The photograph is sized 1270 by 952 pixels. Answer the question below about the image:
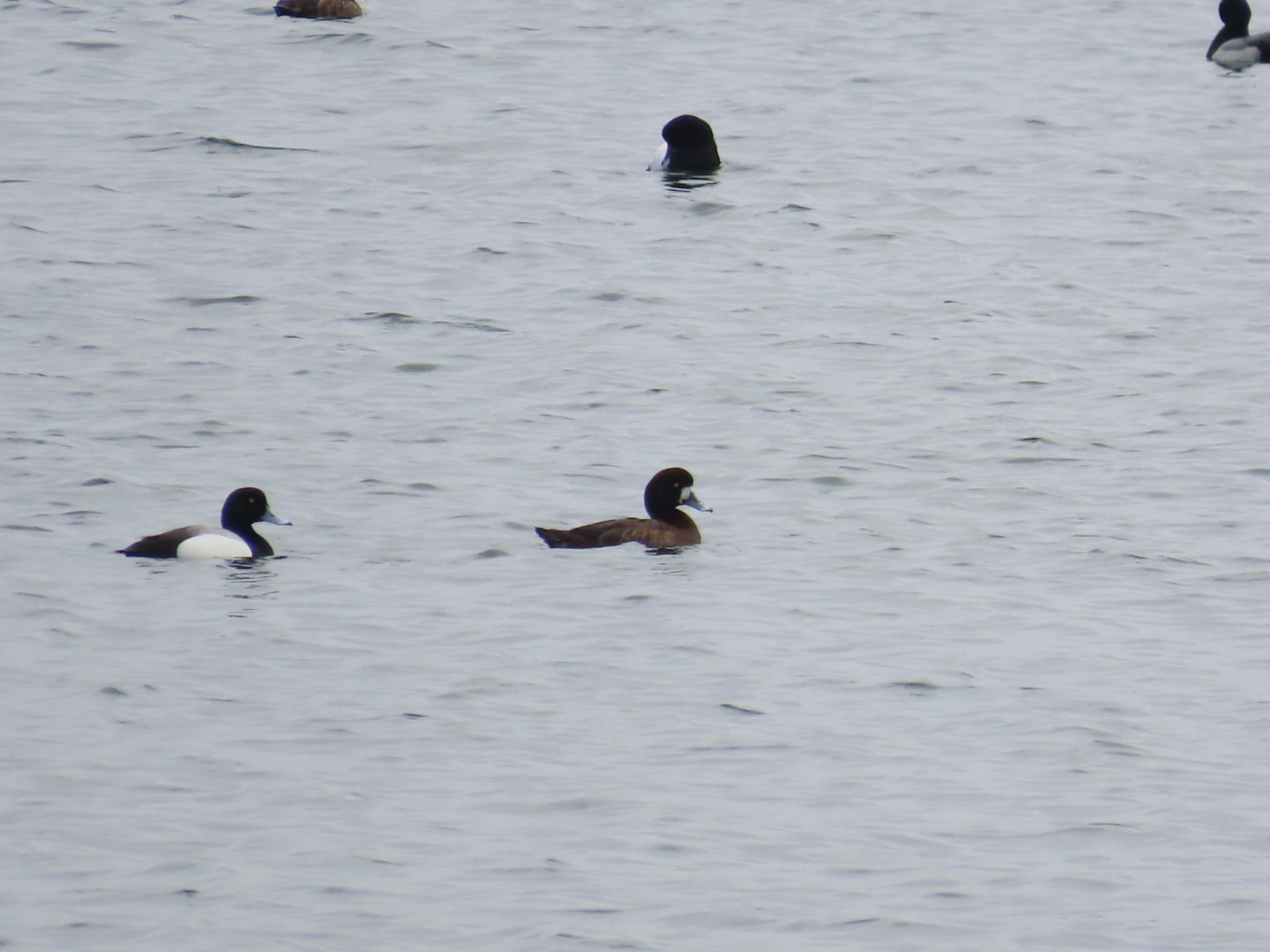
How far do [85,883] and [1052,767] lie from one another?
3936 mm

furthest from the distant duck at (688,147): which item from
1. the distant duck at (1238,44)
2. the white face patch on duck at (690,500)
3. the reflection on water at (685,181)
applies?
the white face patch on duck at (690,500)

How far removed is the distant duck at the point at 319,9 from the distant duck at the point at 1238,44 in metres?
10.0

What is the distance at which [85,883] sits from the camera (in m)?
8.48

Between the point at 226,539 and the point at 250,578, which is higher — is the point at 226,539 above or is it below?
above

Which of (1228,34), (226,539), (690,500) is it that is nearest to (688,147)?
(1228,34)

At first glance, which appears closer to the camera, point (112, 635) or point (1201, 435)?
point (112, 635)

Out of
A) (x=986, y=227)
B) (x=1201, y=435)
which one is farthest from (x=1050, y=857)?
(x=986, y=227)

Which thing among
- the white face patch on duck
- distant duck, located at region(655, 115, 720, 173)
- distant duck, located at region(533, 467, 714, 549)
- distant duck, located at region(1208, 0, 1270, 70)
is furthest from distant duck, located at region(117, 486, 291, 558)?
distant duck, located at region(1208, 0, 1270, 70)

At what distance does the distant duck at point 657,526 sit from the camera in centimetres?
1297

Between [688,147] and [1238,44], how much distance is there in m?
8.40

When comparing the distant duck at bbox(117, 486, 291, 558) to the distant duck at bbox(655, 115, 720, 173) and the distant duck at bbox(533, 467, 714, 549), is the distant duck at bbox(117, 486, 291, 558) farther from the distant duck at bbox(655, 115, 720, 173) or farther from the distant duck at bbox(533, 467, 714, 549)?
the distant duck at bbox(655, 115, 720, 173)

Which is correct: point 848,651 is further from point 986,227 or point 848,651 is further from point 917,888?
point 986,227

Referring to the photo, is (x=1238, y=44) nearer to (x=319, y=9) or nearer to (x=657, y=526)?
(x=319, y=9)

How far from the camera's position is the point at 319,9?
1097 inches
